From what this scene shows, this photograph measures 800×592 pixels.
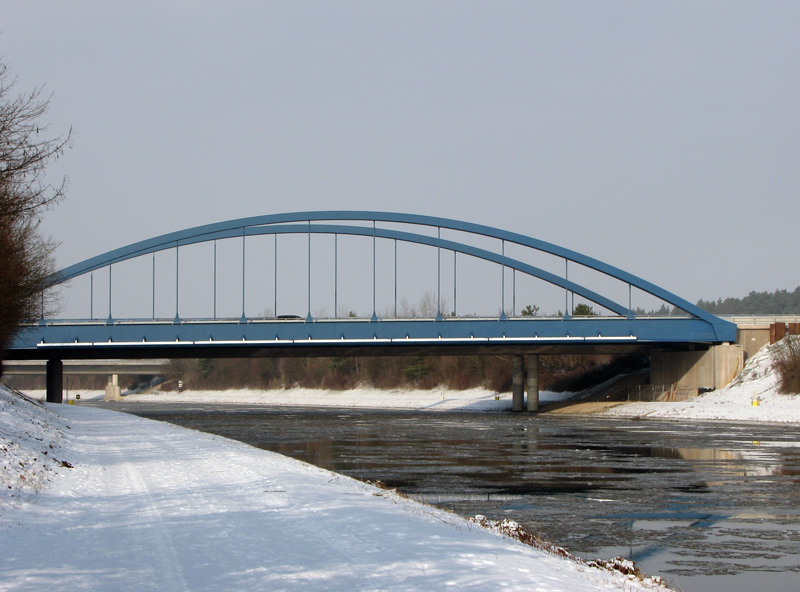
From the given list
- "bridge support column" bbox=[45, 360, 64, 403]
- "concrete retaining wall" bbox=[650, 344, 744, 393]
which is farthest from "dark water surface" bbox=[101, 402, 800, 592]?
"bridge support column" bbox=[45, 360, 64, 403]

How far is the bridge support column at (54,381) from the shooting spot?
7488 cm

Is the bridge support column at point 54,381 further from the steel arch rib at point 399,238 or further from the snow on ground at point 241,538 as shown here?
the snow on ground at point 241,538

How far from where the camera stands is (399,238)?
243ft

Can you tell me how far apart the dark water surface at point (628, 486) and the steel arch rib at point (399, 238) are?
2648 centimetres

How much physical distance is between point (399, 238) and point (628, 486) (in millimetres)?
54783

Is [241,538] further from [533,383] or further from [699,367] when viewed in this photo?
[533,383]

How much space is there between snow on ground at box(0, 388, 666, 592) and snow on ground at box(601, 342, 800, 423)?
41.7m

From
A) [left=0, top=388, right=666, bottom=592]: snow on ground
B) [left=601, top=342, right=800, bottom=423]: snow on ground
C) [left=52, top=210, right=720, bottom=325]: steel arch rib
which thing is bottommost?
[left=601, top=342, right=800, bottom=423]: snow on ground

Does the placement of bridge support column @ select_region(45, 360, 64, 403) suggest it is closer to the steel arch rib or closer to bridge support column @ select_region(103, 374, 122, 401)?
the steel arch rib

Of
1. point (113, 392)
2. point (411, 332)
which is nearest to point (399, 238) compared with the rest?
point (411, 332)

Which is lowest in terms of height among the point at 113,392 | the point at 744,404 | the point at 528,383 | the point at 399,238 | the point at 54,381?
the point at 113,392

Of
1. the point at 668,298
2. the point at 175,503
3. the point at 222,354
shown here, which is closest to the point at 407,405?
the point at 222,354

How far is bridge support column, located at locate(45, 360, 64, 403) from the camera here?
74.9 m

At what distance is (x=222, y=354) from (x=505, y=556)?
63.0 m
